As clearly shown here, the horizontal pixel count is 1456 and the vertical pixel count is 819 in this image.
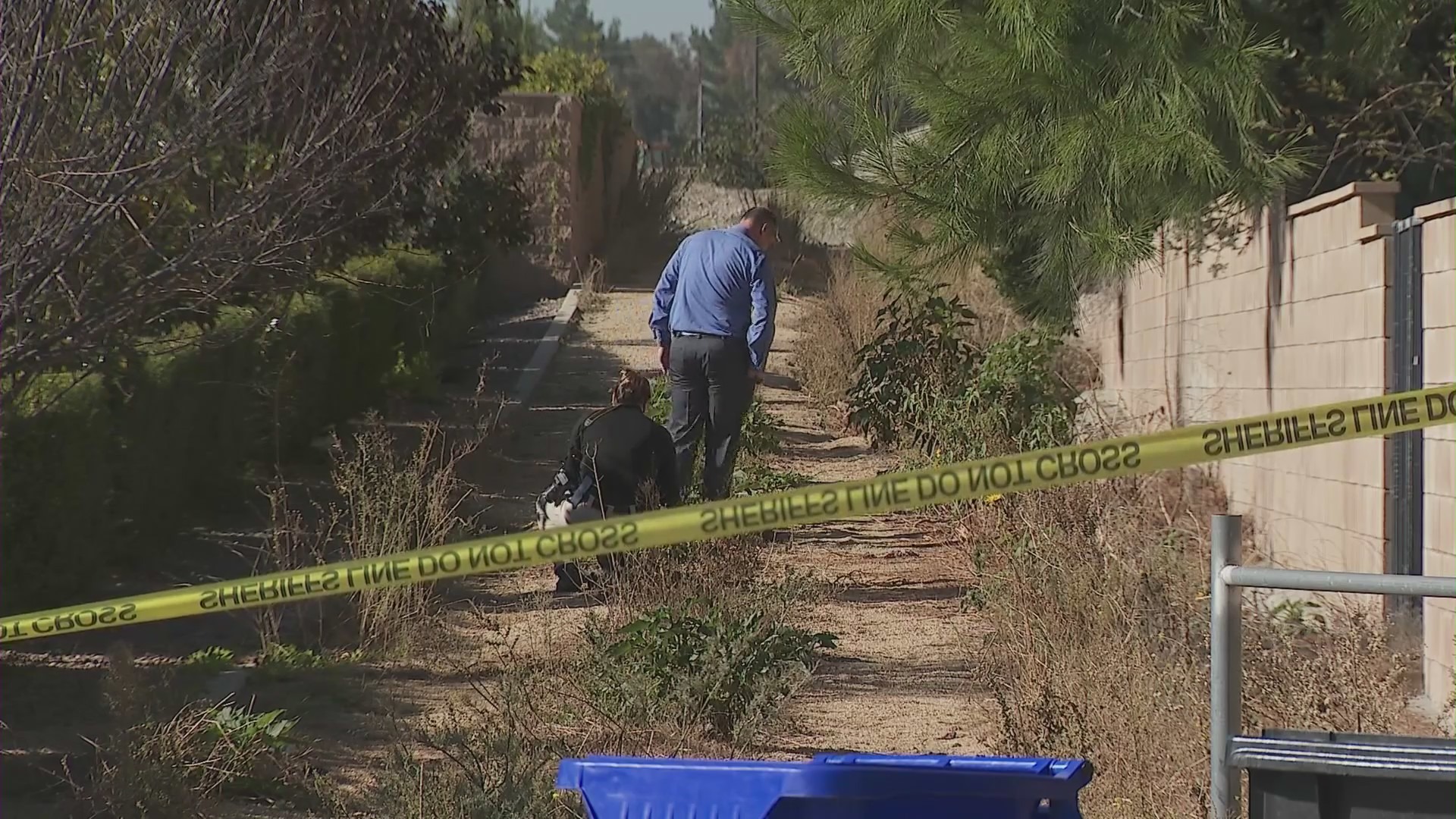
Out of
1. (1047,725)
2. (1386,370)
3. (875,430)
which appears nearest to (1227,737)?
(1047,725)

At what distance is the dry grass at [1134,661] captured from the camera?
407 cm

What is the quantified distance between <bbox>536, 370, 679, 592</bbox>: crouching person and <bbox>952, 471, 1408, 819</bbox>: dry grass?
1.50 m

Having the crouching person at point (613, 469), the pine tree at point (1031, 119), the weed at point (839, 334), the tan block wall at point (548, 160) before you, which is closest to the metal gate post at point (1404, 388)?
the pine tree at point (1031, 119)

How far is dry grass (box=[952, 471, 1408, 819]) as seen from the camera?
4074 millimetres

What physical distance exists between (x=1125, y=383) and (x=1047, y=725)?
6.79m

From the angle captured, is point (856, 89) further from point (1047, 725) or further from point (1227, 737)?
point (1227, 737)

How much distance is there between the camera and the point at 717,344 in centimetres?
771

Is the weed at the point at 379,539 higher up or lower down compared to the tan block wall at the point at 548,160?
lower down

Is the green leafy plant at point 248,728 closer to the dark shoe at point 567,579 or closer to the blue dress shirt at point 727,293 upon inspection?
the dark shoe at point 567,579

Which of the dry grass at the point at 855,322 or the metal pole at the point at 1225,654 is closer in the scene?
the metal pole at the point at 1225,654

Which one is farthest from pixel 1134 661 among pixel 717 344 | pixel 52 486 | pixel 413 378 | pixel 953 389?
pixel 413 378

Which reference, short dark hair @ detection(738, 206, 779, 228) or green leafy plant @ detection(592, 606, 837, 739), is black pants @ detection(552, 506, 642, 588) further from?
short dark hair @ detection(738, 206, 779, 228)

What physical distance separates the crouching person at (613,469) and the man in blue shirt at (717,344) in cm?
59

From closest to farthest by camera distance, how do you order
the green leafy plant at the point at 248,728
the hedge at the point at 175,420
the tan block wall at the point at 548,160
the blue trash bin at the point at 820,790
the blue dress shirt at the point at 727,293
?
1. the blue trash bin at the point at 820,790
2. the green leafy plant at the point at 248,728
3. the hedge at the point at 175,420
4. the blue dress shirt at the point at 727,293
5. the tan block wall at the point at 548,160
